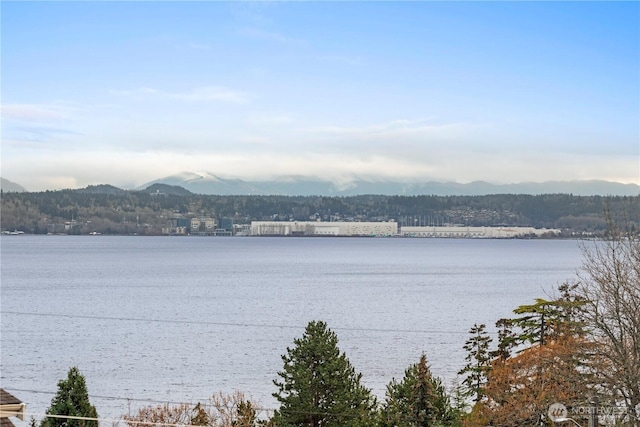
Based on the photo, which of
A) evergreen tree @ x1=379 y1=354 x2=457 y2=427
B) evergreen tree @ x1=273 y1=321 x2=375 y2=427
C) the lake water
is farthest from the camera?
the lake water

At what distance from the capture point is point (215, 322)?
70875 millimetres

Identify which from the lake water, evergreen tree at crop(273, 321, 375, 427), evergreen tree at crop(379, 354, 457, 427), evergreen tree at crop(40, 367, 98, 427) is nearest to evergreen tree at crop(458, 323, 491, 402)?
evergreen tree at crop(379, 354, 457, 427)

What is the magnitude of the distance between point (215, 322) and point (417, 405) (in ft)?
173

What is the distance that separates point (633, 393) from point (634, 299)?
2.41m

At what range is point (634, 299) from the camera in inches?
780

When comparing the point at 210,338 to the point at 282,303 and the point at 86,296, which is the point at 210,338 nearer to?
the point at 282,303

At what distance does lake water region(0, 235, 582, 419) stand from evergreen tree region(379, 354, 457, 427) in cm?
957

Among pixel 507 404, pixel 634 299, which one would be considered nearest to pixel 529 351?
pixel 507 404

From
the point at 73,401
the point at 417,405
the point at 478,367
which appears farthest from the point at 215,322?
the point at 417,405

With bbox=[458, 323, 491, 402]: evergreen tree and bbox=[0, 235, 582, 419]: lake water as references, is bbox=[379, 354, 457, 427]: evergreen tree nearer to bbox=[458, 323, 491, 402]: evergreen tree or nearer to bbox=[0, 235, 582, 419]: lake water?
bbox=[458, 323, 491, 402]: evergreen tree

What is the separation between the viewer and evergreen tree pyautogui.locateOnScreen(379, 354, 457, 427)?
19516 millimetres

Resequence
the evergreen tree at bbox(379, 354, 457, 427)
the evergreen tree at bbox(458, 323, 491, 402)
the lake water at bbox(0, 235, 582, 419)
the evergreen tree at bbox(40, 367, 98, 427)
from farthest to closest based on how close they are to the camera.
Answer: the lake water at bbox(0, 235, 582, 419) → the evergreen tree at bbox(458, 323, 491, 402) → the evergreen tree at bbox(40, 367, 98, 427) → the evergreen tree at bbox(379, 354, 457, 427)

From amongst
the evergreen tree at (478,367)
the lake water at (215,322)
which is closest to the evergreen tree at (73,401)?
the lake water at (215,322)

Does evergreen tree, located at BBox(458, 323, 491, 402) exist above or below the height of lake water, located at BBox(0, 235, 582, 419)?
above
